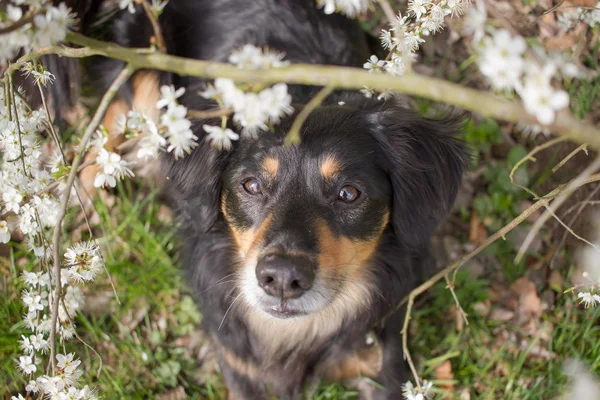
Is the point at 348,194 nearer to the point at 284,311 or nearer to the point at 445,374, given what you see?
the point at 284,311

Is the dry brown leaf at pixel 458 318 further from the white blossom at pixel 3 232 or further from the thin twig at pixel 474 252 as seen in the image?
the white blossom at pixel 3 232

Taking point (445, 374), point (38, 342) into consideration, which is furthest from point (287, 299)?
point (445, 374)

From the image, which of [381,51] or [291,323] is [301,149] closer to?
[291,323]

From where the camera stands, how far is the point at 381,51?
338 cm

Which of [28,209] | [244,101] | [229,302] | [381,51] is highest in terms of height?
[244,101]

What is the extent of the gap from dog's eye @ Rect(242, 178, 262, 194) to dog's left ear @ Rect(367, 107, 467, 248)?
539mm

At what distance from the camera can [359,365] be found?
2.82 meters

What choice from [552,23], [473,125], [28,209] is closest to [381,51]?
[473,125]

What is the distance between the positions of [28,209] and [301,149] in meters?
0.99

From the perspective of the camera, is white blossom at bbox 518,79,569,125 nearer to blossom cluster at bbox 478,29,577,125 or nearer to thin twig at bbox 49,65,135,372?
blossom cluster at bbox 478,29,577,125

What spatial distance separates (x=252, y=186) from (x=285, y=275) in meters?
0.47

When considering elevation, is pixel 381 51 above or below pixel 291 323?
above

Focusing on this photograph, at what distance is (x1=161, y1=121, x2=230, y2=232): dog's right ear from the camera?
226cm

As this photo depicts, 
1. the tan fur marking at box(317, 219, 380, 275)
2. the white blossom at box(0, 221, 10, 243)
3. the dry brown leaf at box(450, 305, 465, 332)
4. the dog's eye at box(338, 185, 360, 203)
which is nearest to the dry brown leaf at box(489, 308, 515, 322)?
the dry brown leaf at box(450, 305, 465, 332)
